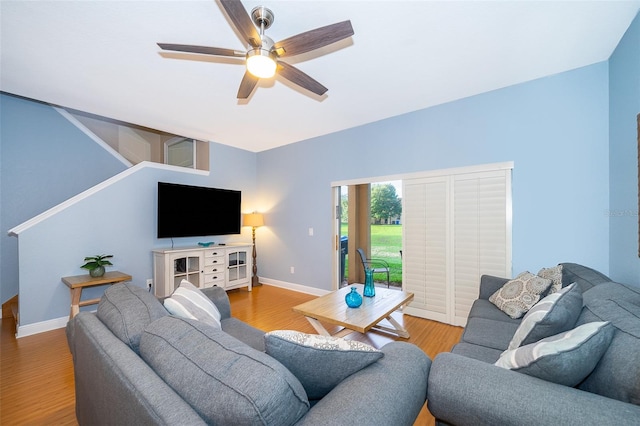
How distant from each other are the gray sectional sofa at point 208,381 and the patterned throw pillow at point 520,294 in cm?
142

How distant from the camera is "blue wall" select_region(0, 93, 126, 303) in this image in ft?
10.9

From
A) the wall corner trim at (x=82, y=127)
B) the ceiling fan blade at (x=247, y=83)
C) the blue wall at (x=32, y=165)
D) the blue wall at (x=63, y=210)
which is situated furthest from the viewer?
the wall corner trim at (x=82, y=127)

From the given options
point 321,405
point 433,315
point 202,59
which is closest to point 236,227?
point 202,59

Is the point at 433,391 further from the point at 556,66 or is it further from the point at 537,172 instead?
the point at 556,66

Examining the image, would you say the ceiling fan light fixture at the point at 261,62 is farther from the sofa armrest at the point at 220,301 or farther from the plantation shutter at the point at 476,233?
the plantation shutter at the point at 476,233

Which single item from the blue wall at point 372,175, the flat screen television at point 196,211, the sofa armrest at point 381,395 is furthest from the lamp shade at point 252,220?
the sofa armrest at point 381,395

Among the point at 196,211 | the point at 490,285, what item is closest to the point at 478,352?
the point at 490,285

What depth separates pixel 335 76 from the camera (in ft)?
8.36

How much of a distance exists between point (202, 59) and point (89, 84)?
1420 millimetres

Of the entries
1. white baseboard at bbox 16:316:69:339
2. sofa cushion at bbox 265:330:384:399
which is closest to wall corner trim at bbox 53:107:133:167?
white baseboard at bbox 16:316:69:339

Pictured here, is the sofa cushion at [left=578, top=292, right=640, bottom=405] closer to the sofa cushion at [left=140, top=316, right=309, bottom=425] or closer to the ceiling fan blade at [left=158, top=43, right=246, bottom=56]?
the sofa cushion at [left=140, top=316, right=309, bottom=425]

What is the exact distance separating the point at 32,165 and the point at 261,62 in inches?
156

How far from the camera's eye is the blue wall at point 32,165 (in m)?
3.32

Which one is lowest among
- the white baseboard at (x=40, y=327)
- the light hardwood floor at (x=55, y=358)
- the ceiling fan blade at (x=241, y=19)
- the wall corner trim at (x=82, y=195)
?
the light hardwood floor at (x=55, y=358)
